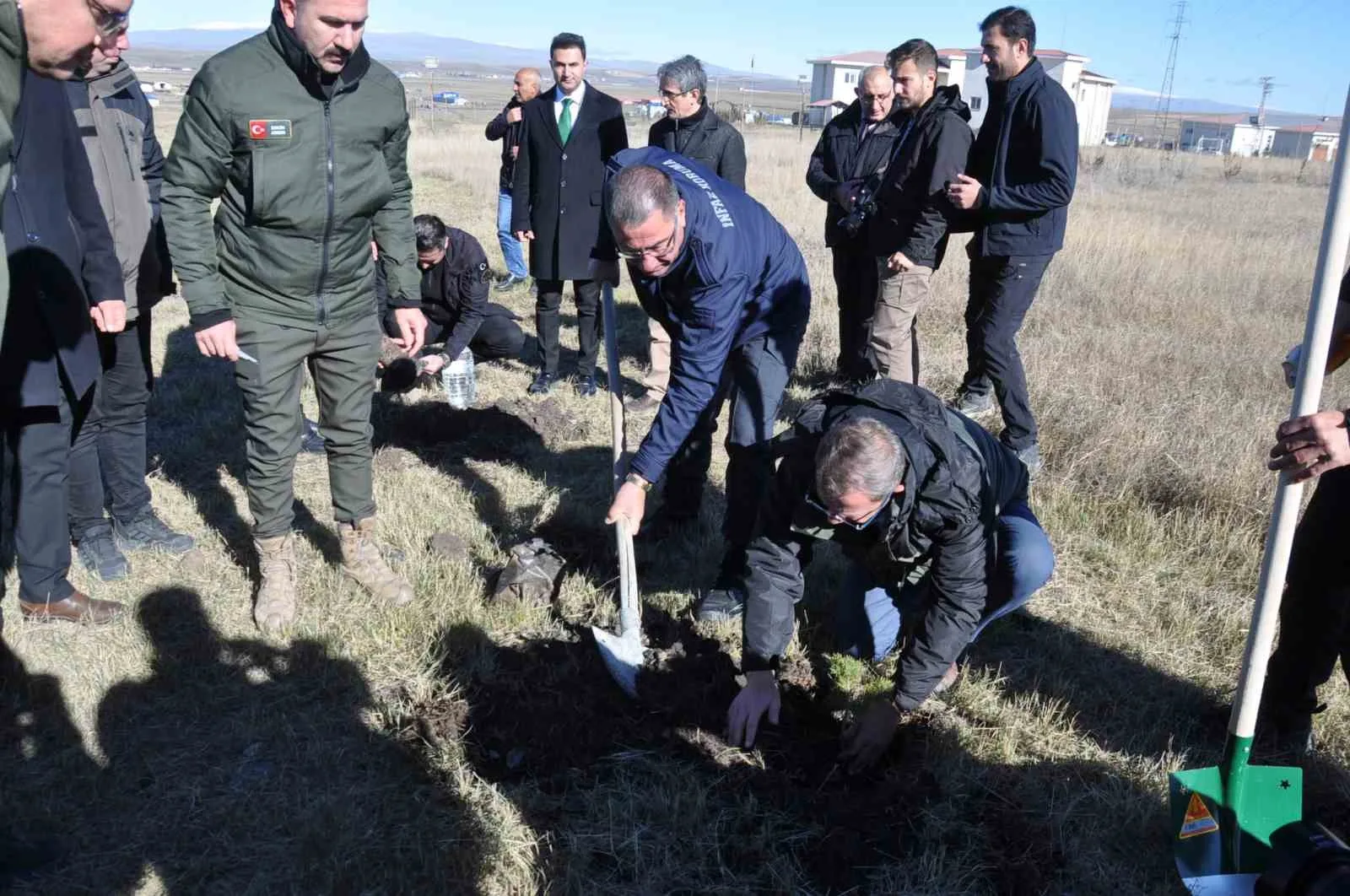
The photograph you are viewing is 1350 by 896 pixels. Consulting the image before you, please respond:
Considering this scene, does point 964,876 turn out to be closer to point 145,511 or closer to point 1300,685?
point 1300,685

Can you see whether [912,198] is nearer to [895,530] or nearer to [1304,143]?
[895,530]

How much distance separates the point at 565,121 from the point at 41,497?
391cm

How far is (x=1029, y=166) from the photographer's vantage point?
504cm

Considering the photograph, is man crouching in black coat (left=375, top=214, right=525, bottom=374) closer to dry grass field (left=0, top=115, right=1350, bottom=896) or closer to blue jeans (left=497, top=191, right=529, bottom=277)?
dry grass field (left=0, top=115, right=1350, bottom=896)

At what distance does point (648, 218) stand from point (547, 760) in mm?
1823

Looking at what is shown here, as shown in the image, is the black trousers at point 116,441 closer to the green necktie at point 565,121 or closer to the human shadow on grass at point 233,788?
the human shadow on grass at point 233,788

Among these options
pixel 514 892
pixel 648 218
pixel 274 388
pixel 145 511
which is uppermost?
pixel 648 218

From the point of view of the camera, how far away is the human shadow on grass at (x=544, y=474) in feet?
14.4

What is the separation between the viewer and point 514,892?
105 inches

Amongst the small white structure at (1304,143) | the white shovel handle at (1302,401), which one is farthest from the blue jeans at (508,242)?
the small white structure at (1304,143)

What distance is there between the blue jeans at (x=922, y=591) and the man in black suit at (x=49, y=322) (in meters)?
2.96

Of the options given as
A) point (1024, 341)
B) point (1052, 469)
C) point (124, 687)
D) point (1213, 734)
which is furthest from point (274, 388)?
point (1024, 341)

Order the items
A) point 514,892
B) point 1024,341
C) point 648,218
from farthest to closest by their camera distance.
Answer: point 1024,341 < point 648,218 < point 514,892

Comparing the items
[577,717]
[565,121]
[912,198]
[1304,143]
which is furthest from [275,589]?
[1304,143]
